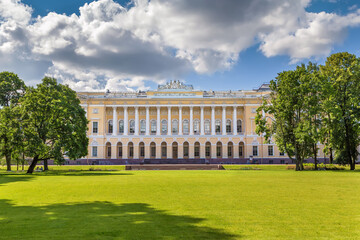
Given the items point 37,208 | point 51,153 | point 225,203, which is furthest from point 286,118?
point 37,208

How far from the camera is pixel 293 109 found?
36188mm

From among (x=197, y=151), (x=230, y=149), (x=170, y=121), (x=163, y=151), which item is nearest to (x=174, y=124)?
(x=170, y=121)

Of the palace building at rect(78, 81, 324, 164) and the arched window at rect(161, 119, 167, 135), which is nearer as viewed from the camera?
the palace building at rect(78, 81, 324, 164)

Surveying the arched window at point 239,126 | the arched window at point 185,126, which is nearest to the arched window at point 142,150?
the arched window at point 185,126

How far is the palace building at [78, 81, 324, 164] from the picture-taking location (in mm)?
64938

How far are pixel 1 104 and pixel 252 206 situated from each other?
36471mm

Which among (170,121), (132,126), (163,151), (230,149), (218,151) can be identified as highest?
(170,121)

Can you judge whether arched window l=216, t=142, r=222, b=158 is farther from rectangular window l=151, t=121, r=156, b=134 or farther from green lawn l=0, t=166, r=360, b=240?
green lawn l=0, t=166, r=360, b=240

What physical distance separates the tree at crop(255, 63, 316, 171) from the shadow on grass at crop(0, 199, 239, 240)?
2840 centimetres

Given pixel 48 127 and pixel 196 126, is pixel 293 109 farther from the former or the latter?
pixel 196 126

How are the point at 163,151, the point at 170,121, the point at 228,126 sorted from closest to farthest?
the point at 170,121, the point at 228,126, the point at 163,151

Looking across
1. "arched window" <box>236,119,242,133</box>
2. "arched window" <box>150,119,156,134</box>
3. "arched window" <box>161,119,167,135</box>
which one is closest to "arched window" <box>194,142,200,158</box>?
"arched window" <box>161,119,167,135</box>

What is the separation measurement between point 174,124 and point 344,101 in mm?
36885

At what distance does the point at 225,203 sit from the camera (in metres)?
11.1
